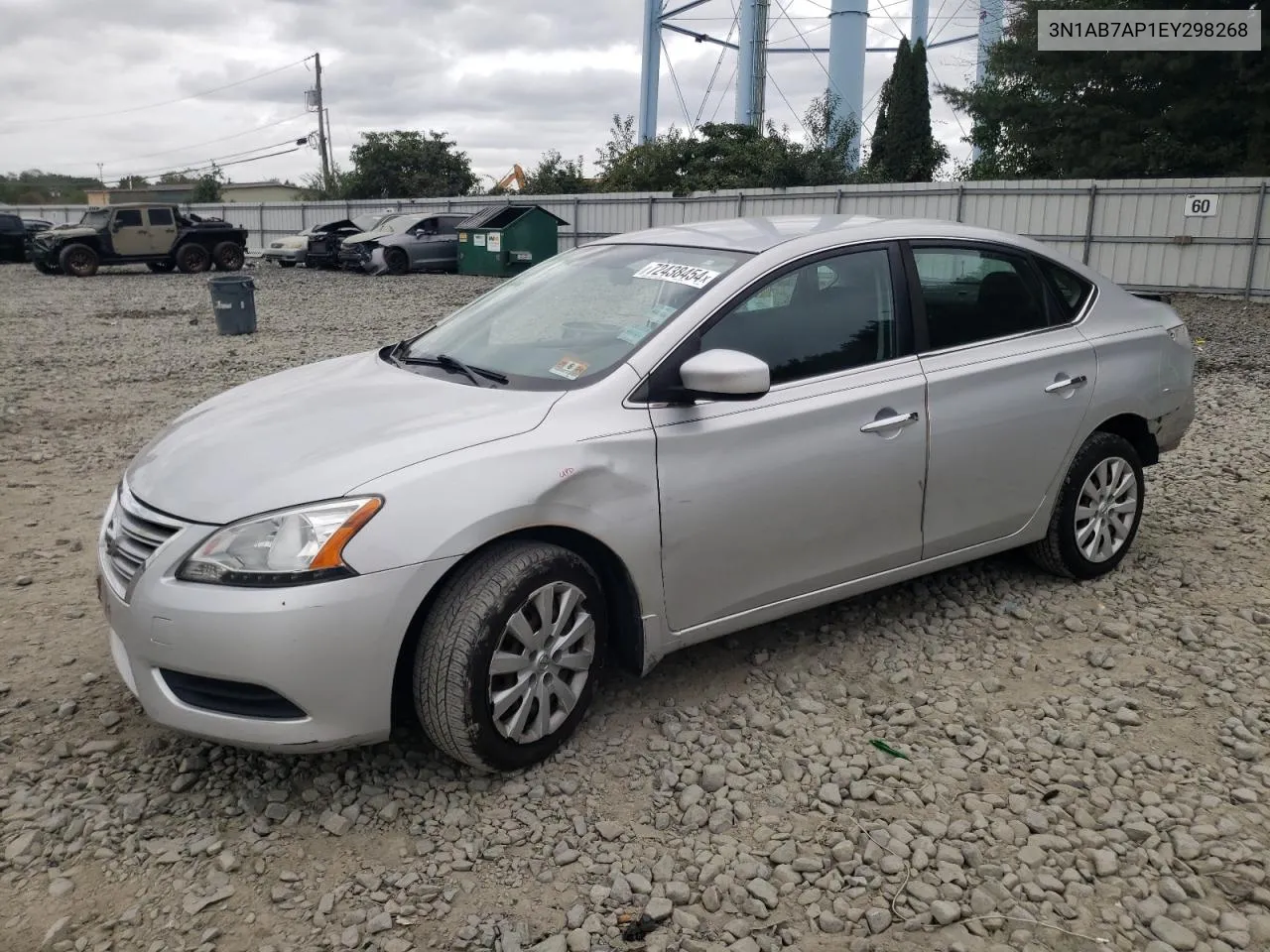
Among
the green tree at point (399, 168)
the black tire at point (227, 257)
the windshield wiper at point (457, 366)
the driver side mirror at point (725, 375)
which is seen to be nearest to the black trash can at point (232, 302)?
the windshield wiper at point (457, 366)

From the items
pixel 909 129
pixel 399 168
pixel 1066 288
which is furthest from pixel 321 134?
pixel 1066 288

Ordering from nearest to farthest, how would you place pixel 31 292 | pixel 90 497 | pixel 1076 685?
pixel 1076 685 < pixel 90 497 < pixel 31 292

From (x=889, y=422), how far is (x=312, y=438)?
193 centimetres

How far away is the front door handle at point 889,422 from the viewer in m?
3.62

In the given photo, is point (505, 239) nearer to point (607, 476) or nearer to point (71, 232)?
point (71, 232)

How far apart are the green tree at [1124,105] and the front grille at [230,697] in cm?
1809

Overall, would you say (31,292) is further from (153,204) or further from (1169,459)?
(1169,459)

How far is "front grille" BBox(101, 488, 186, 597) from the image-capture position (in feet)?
9.49

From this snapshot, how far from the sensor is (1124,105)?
61.5ft

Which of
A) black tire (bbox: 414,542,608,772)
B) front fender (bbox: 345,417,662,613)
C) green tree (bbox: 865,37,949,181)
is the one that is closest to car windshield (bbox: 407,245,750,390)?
front fender (bbox: 345,417,662,613)

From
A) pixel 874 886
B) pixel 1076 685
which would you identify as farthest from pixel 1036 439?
pixel 874 886

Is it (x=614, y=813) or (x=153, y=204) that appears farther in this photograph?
(x=153, y=204)

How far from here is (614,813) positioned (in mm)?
3010

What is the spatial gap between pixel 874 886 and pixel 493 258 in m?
22.1
